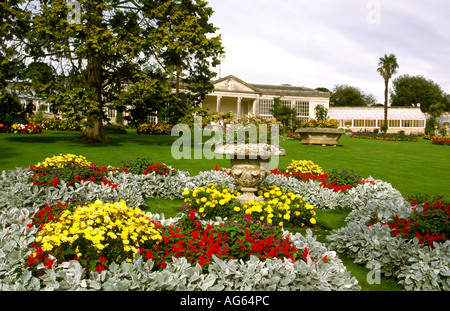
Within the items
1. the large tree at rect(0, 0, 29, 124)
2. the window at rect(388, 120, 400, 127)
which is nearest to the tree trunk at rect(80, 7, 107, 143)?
the large tree at rect(0, 0, 29, 124)

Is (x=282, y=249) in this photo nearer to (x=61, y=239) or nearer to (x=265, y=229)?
(x=265, y=229)

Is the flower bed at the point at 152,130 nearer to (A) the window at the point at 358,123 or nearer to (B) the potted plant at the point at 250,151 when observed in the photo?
(B) the potted plant at the point at 250,151

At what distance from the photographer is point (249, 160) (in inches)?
265

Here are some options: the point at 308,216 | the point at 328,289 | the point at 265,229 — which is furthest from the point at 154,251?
the point at 308,216

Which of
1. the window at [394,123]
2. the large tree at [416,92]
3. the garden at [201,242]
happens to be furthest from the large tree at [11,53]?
the large tree at [416,92]

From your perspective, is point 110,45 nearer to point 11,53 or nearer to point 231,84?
point 11,53

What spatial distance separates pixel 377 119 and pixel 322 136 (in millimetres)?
39677

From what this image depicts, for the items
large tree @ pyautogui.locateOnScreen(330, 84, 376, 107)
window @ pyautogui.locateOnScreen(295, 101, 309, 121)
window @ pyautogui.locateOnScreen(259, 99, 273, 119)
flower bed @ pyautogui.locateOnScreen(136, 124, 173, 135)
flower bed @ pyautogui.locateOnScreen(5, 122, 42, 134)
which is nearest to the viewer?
flower bed @ pyautogui.locateOnScreen(5, 122, 42, 134)

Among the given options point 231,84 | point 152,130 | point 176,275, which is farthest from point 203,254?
point 231,84

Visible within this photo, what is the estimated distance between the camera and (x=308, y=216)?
6.20 m

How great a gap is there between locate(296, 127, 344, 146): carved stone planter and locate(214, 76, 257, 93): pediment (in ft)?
86.9

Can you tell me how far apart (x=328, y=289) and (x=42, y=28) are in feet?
54.6

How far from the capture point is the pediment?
156 feet

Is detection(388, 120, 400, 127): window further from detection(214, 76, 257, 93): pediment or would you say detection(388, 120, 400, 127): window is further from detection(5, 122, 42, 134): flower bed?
detection(5, 122, 42, 134): flower bed
